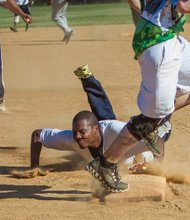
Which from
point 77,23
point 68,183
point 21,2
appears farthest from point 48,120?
point 77,23

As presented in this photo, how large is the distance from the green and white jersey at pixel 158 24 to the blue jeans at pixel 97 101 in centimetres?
147

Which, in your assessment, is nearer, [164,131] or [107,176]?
[107,176]

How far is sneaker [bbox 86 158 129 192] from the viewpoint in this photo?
213 inches

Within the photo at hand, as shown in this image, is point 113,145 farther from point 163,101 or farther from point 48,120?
point 48,120

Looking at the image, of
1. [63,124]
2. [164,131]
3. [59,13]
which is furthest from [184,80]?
[59,13]

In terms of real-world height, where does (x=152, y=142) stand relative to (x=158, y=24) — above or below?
below

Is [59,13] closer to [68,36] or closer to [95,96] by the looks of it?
[68,36]

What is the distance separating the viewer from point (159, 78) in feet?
16.8

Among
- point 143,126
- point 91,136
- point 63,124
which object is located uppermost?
point 143,126

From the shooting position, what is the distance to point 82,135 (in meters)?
5.71

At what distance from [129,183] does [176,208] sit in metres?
0.48

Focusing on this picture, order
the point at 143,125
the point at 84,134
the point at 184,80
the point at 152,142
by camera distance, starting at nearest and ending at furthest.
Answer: the point at 143,125, the point at 152,142, the point at 84,134, the point at 184,80

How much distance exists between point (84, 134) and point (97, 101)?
3.58 ft

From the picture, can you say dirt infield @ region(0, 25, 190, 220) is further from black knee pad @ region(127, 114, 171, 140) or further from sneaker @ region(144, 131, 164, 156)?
black knee pad @ region(127, 114, 171, 140)
